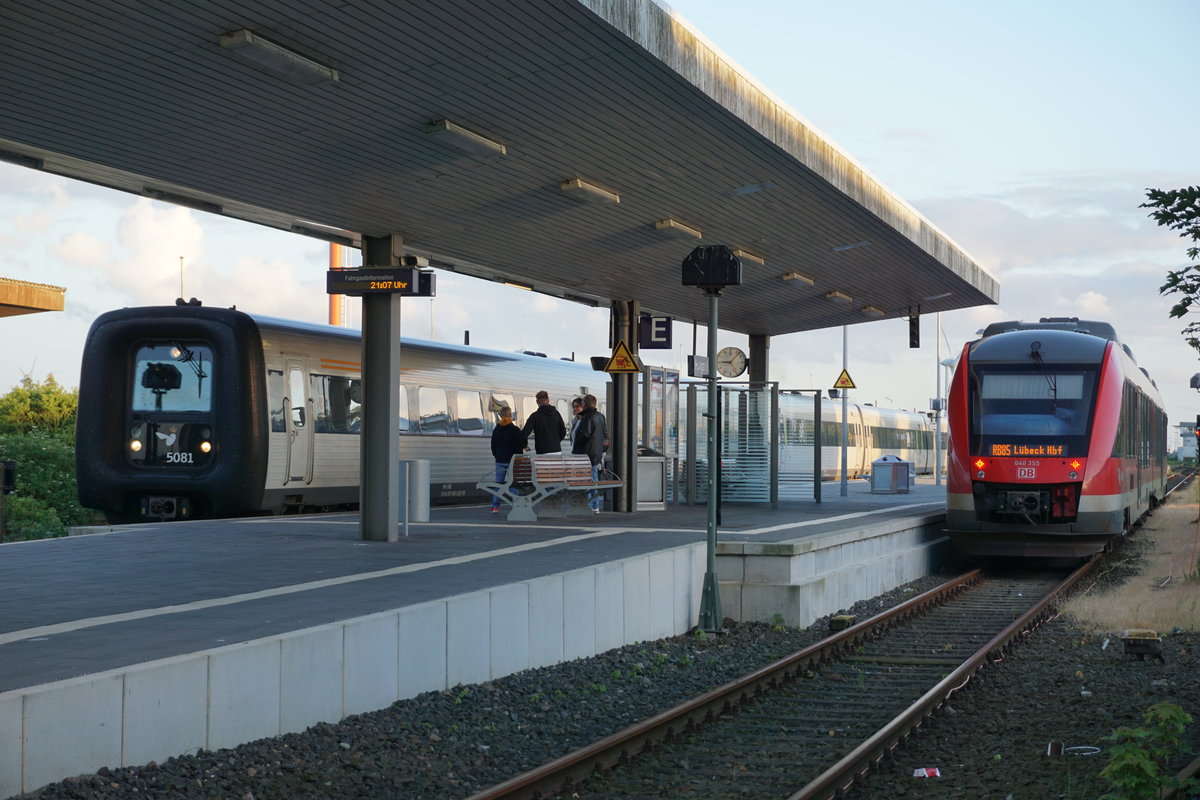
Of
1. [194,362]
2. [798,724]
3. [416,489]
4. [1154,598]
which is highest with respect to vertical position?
[194,362]

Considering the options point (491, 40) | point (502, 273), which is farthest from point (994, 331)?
point (491, 40)

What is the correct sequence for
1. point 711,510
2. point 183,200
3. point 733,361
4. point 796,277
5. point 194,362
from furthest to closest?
point 733,361
point 796,277
point 194,362
point 183,200
point 711,510

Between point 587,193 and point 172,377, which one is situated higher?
point 587,193

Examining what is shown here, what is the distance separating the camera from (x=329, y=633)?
24.0 feet

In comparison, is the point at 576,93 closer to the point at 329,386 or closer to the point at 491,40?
the point at 491,40

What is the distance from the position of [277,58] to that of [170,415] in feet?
34.6

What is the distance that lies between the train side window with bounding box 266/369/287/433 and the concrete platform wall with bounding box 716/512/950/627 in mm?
8237

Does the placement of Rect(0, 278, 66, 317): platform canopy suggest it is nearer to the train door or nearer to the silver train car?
the silver train car

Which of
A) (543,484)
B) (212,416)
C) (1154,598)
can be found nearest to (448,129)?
(543,484)

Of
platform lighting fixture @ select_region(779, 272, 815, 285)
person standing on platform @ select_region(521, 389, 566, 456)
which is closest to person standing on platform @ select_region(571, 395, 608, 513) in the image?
person standing on platform @ select_region(521, 389, 566, 456)

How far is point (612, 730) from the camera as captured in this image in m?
8.10

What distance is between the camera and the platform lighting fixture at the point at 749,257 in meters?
16.8

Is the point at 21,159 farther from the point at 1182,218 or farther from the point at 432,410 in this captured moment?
the point at 432,410

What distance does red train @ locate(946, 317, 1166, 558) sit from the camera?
1691 centimetres
